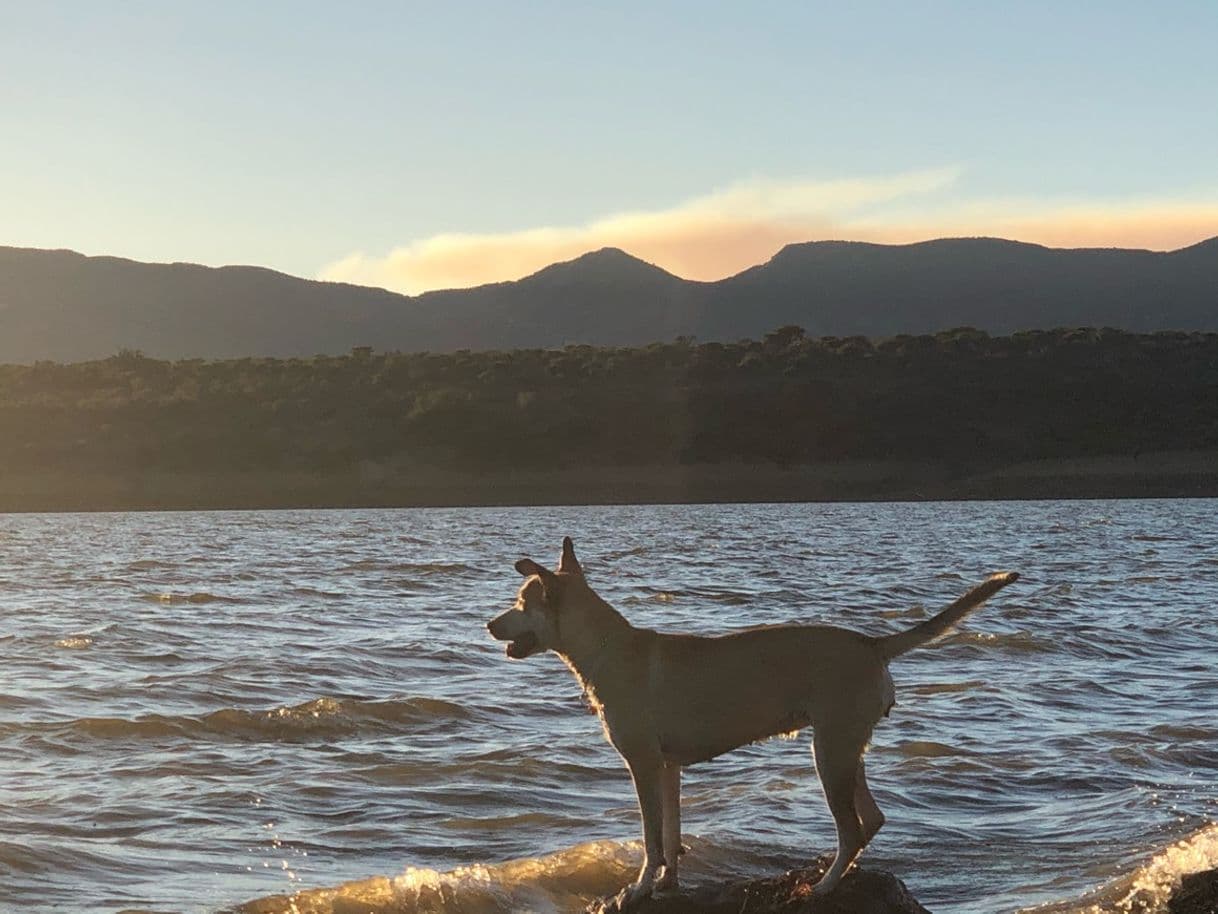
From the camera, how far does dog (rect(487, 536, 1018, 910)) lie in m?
7.59

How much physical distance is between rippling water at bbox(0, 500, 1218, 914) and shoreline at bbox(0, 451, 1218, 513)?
154 ft

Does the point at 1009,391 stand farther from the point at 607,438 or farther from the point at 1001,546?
the point at 1001,546

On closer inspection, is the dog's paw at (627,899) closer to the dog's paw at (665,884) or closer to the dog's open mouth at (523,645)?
the dog's paw at (665,884)

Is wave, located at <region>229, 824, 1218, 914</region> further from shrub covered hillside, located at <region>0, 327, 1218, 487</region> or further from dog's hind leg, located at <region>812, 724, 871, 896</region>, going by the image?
shrub covered hillside, located at <region>0, 327, 1218, 487</region>

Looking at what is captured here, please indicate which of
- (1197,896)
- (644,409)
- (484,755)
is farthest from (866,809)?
(644,409)

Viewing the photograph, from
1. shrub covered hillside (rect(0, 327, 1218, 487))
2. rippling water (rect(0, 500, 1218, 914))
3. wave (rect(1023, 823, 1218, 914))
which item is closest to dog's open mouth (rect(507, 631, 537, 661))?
rippling water (rect(0, 500, 1218, 914))

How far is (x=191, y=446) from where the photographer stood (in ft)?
248

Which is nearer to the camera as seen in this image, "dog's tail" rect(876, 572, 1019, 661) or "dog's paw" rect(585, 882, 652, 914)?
"dog's paw" rect(585, 882, 652, 914)

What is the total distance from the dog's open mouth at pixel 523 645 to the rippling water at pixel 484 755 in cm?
133

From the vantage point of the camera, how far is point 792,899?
745 centimetres

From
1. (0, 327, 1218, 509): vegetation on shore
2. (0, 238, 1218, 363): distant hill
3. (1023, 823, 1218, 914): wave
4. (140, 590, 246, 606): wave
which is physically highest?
(0, 238, 1218, 363): distant hill

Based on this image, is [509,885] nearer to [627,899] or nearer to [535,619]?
[627,899]

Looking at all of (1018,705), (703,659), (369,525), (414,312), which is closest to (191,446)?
(369,525)

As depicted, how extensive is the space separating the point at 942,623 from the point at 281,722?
659 cm
